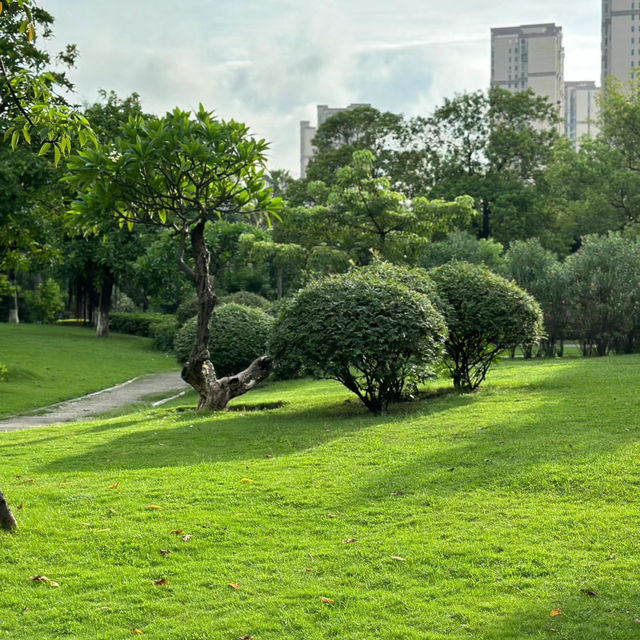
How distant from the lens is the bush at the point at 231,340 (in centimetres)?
1875

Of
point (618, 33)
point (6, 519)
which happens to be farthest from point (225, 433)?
point (618, 33)

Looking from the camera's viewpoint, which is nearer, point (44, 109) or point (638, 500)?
point (44, 109)

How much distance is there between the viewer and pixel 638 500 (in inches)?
244

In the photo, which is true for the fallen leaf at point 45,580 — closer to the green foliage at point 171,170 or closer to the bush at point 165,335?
the green foliage at point 171,170

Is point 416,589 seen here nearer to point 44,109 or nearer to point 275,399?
point 44,109

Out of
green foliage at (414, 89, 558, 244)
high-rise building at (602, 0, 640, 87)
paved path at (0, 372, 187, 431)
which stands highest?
high-rise building at (602, 0, 640, 87)

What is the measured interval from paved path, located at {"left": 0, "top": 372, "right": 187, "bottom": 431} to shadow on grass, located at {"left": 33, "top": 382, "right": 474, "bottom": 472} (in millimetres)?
2299

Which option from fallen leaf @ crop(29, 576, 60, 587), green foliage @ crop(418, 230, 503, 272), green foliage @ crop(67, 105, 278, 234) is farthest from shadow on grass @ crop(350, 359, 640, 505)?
green foliage @ crop(418, 230, 503, 272)

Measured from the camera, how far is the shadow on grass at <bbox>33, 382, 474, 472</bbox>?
880 cm

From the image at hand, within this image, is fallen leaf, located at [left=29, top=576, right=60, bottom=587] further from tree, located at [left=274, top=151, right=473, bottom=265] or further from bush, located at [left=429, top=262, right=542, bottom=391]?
tree, located at [left=274, top=151, right=473, bottom=265]

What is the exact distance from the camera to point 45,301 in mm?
44156

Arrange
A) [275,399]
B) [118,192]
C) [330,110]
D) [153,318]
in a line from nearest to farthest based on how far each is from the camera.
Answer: [118,192] < [275,399] < [153,318] < [330,110]

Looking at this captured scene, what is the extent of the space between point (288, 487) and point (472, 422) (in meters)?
3.43

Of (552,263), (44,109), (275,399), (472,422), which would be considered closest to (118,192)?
(275,399)
